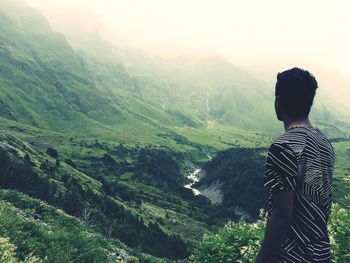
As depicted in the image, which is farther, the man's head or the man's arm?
the man's head

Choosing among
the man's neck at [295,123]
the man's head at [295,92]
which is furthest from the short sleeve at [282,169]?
the man's head at [295,92]

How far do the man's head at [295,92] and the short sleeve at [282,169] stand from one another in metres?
0.86

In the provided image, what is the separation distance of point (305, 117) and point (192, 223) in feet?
482

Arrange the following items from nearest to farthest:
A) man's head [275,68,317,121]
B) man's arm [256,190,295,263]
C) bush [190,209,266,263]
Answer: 1. man's arm [256,190,295,263]
2. man's head [275,68,317,121]
3. bush [190,209,266,263]

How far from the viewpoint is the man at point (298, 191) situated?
5285 millimetres

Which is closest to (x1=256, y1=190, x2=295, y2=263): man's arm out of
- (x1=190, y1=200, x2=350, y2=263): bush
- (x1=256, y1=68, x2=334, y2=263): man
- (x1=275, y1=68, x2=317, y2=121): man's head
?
(x1=256, y1=68, x2=334, y2=263): man

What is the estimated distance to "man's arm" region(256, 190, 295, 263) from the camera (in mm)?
5234

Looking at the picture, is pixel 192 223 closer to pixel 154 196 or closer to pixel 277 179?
pixel 154 196

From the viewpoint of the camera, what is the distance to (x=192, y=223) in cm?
14988

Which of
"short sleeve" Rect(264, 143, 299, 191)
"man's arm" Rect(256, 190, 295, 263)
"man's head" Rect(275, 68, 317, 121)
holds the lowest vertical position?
"man's arm" Rect(256, 190, 295, 263)

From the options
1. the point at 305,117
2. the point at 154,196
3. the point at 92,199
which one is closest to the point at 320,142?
the point at 305,117

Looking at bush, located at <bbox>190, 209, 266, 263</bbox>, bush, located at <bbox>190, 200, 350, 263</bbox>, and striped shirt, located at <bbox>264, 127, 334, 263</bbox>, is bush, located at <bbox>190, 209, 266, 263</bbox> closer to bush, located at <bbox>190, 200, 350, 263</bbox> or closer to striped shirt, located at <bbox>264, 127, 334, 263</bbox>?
bush, located at <bbox>190, 200, 350, 263</bbox>

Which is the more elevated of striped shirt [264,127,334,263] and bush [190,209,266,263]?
striped shirt [264,127,334,263]

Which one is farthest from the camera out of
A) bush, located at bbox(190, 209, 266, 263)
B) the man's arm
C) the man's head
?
bush, located at bbox(190, 209, 266, 263)
